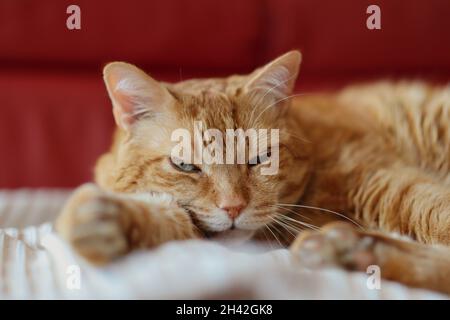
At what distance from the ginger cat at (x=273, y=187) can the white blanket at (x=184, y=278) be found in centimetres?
4

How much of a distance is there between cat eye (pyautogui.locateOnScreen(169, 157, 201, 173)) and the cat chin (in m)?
0.15

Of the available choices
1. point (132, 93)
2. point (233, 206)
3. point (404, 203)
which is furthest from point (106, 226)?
point (404, 203)

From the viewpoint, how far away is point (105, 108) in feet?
7.09

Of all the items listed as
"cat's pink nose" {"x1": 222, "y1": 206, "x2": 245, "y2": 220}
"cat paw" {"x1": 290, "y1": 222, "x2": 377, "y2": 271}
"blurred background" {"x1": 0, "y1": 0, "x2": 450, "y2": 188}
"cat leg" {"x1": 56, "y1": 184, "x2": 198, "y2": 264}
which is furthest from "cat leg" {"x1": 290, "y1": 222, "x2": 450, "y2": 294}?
"blurred background" {"x1": 0, "y1": 0, "x2": 450, "y2": 188}

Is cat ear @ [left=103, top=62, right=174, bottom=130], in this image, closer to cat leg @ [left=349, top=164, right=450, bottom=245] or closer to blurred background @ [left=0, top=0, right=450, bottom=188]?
cat leg @ [left=349, top=164, right=450, bottom=245]

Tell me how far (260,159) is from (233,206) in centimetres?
17

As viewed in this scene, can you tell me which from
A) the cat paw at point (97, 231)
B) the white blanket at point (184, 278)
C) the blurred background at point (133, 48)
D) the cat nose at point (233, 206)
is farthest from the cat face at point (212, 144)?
the blurred background at point (133, 48)

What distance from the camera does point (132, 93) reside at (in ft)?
4.02

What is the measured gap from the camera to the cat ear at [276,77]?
4.21 feet

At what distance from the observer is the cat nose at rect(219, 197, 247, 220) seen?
109 cm

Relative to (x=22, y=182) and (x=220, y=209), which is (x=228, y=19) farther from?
(x=220, y=209)

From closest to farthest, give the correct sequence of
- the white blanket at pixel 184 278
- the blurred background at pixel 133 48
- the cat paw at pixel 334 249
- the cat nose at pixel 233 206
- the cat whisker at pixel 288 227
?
the white blanket at pixel 184 278 → the cat paw at pixel 334 249 → the cat nose at pixel 233 206 → the cat whisker at pixel 288 227 → the blurred background at pixel 133 48
